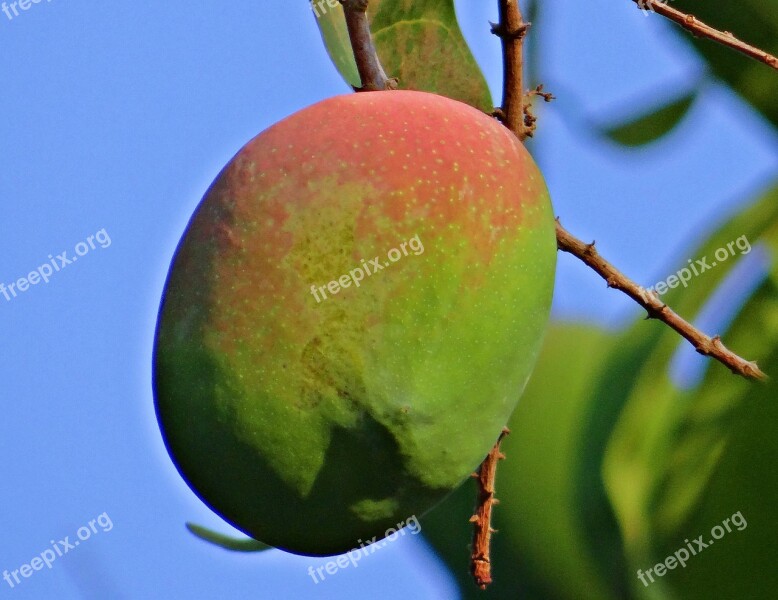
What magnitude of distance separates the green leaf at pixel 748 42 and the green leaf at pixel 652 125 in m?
0.04

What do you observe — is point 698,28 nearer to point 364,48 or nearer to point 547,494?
point 364,48

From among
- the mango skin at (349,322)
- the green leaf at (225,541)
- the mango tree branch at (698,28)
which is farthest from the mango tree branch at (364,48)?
the green leaf at (225,541)

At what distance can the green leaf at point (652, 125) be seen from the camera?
916 mm

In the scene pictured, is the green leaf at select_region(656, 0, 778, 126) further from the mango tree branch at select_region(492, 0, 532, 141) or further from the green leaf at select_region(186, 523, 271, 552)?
the green leaf at select_region(186, 523, 271, 552)

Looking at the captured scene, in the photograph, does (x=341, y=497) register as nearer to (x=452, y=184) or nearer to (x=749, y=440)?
(x=452, y=184)

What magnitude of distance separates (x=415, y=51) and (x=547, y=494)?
378 millimetres

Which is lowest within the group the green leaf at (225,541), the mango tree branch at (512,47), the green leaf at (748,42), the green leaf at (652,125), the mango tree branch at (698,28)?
the green leaf at (225,541)

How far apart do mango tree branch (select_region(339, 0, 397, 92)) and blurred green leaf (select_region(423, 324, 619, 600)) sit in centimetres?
35

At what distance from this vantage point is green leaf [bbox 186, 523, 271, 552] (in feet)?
2.36

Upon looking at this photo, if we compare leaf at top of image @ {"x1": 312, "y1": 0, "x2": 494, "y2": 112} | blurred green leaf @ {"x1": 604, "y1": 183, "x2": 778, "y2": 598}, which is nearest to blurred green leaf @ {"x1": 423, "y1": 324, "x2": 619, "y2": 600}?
blurred green leaf @ {"x1": 604, "y1": 183, "x2": 778, "y2": 598}

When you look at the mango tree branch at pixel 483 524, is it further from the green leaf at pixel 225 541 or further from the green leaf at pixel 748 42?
the green leaf at pixel 748 42

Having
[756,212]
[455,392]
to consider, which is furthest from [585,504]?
[455,392]

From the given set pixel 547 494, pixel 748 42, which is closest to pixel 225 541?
pixel 547 494

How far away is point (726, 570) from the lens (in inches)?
31.0
